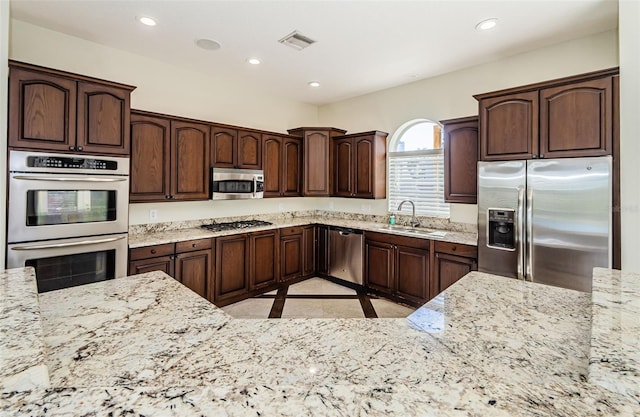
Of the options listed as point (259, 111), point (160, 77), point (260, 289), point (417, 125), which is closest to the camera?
point (160, 77)

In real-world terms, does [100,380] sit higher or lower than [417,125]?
lower

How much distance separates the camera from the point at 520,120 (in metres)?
2.87

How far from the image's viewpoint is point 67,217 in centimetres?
254

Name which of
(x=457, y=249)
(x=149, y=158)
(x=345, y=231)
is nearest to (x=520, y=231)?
(x=457, y=249)

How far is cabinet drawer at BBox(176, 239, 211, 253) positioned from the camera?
3.31 m

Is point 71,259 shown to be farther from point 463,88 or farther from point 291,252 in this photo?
point 463,88

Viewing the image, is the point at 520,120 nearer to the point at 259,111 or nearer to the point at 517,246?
the point at 517,246

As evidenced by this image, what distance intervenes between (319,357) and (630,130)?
2.98 meters

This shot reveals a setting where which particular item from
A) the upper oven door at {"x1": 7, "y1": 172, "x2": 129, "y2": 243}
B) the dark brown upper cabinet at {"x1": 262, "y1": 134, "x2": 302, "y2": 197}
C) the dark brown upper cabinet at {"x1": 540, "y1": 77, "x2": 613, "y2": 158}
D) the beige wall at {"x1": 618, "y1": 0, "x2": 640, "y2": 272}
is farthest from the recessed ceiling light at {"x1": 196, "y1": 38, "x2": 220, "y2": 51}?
the beige wall at {"x1": 618, "y1": 0, "x2": 640, "y2": 272}

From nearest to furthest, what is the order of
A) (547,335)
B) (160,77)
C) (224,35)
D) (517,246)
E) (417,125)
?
(547,335) → (517,246) → (224,35) → (160,77) → (417,125)

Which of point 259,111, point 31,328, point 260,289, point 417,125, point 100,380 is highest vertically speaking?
point 259,111

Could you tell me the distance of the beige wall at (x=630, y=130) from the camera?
91.2 inches

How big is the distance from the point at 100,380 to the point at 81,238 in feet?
7.58

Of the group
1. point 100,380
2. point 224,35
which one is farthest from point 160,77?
point 100,380
